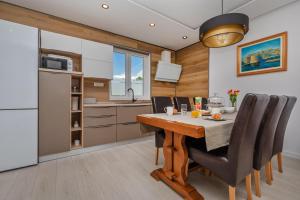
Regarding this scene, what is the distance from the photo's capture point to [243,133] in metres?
1.01

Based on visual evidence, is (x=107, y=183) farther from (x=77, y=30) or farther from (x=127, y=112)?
(x=77, y=30)

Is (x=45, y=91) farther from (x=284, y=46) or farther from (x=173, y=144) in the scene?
(x=284, y=46)

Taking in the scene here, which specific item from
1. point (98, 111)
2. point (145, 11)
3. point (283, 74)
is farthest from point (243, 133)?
point (145, 11)

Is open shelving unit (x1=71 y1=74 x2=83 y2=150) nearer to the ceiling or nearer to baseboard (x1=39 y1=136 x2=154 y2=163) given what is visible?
baseboard (x1=39 y1=136 x2=154 y2=163)

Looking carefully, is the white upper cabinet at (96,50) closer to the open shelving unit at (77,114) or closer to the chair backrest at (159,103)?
the open shelving unit at (77,114)

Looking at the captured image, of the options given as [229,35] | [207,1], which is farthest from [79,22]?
[229,35]

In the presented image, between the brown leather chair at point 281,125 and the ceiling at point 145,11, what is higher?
the ceiling at point 145,11

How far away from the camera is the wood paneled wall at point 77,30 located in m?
2.36

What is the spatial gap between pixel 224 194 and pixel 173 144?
27.2 inches

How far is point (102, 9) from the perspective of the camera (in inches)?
96.7

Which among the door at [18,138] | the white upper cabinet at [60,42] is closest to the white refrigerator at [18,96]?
the door at [18,138]

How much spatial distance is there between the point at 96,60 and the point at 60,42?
0.66 metres

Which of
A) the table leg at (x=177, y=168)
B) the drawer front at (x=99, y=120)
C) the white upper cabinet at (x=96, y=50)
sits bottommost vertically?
the table leg at (x=177, y=168)

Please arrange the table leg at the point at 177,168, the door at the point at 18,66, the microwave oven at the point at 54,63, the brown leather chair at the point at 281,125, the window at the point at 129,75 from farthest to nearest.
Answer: the window at the point at 129,75 < the microwave oven at the point at 54,63 < the door at the point at 18,66 < the brown leather chair at the point at 281,125 < the table leg at the point at 177,168
